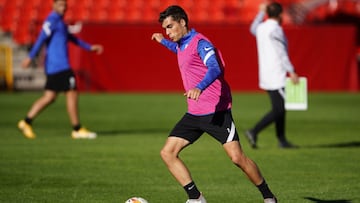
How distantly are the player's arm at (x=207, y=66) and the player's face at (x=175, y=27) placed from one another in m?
0.22

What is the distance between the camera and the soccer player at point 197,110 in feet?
27.0

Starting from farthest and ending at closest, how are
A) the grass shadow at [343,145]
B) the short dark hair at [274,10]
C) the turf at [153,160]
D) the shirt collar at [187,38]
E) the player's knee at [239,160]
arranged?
1. the grass shadow at [343,145]
2. the short dark hair at [274,10]
3. the turf at [153,160]
4. the shirt collar at [187,38]
5. the player's knee at [239,160]

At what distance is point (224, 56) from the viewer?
87.8 ft

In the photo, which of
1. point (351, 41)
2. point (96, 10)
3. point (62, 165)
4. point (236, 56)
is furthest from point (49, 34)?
point (96, 10)

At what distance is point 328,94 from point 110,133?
11380mm

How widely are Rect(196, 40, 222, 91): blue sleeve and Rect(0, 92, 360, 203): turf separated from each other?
1794 millimetres

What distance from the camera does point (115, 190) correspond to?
9820 millimetres

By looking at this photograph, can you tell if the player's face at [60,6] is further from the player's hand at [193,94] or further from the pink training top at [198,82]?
the player's hand at [193,94]

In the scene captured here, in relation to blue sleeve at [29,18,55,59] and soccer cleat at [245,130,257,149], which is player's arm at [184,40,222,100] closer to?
soccer cleat at [245,130,257,149]

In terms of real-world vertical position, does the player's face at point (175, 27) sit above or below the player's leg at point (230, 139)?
above

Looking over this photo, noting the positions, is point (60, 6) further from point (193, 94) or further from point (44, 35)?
point (193, 94)

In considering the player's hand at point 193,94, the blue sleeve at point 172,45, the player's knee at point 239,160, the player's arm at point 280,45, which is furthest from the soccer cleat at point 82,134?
the player's hand at point 193,94

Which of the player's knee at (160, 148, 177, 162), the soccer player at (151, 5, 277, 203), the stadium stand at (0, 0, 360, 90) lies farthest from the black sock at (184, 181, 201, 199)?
the stadium stand at (0, 0, 360, 90)

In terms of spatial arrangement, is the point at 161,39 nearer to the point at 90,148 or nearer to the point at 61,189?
the point at 61,189
